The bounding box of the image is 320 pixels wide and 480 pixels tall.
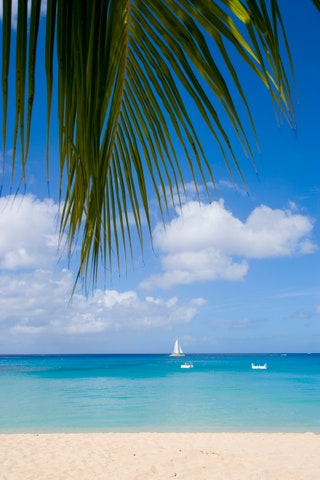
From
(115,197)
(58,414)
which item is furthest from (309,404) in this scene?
(115,197)

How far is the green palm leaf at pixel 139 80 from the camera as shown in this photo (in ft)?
1.92

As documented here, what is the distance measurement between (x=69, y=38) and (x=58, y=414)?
17914mm

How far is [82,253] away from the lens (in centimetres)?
88

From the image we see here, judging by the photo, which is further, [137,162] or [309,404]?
[309,404]

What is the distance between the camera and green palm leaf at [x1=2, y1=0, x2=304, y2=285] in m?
0.58

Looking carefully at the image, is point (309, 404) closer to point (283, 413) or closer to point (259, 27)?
point (283, 413)
